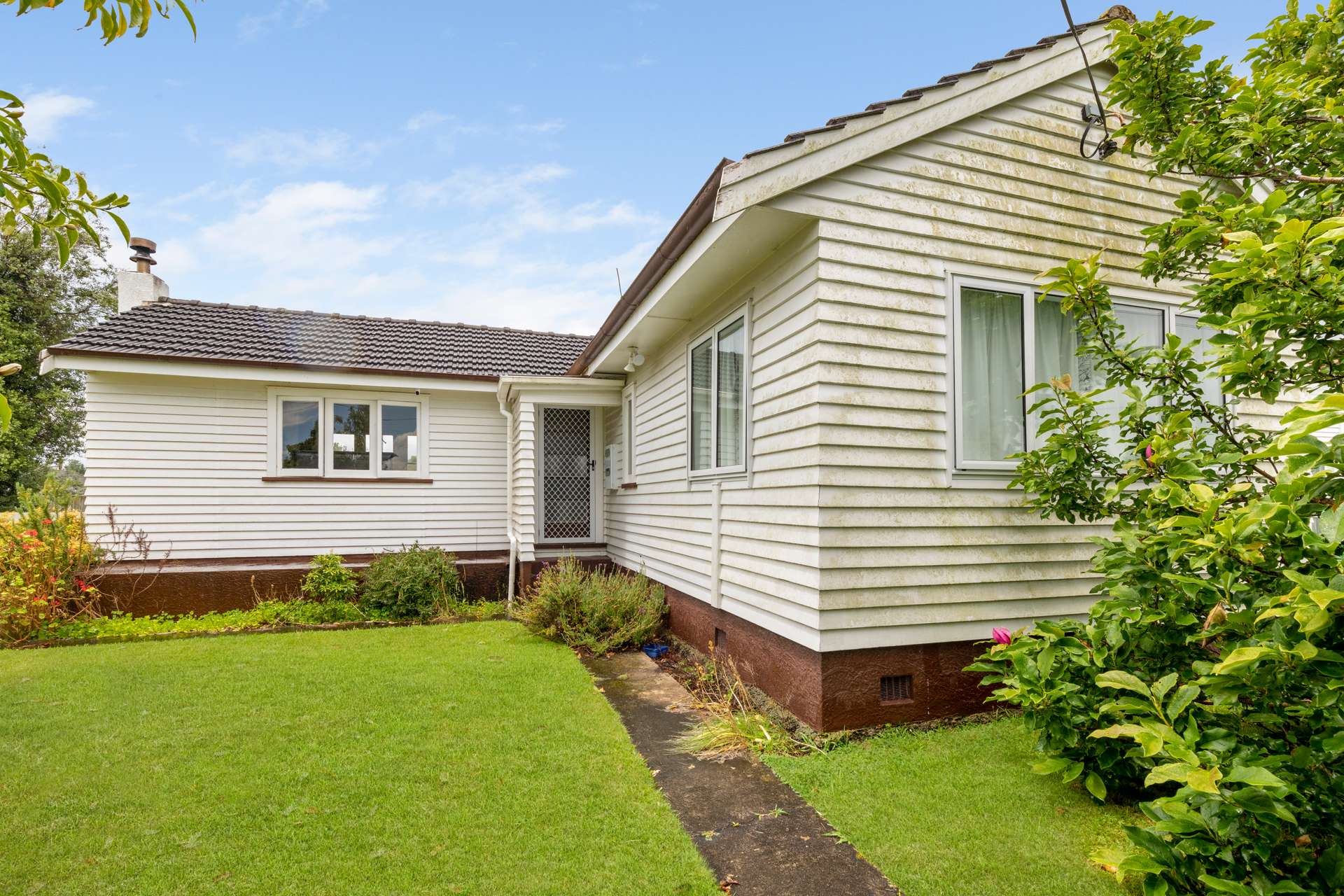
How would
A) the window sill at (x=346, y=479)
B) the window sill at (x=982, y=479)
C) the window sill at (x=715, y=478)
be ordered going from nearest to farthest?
1. the window sill at (x=982, y=479)
2. the window sill at (x=715, y=478)
3. the window sill at (x=346, y=479)

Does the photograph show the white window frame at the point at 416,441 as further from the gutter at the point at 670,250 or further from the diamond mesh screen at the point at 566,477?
the gutter at the point at 670,250

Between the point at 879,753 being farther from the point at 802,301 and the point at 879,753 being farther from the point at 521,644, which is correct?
the point at 521,644

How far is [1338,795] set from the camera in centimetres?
228

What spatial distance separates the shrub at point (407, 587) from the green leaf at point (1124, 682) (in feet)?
26.9

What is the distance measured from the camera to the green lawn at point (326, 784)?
300 centimetres

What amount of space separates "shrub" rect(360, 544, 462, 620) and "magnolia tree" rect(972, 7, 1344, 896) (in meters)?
7.24

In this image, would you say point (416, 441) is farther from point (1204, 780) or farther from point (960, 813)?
point (1204, 780)

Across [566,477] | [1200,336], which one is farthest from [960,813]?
[566,477]

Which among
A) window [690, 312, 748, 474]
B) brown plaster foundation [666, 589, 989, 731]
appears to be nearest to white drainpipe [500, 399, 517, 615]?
window [690, 312, 748, 474]

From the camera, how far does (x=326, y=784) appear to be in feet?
12.8

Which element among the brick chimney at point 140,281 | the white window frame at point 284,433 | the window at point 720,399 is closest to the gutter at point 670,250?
the window at point 720,399

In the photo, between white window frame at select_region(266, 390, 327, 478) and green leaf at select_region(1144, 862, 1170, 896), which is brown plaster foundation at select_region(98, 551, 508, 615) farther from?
green leaf at select_region(1144, 862, 1170, 896)

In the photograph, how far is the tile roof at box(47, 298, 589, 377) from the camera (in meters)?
9.23

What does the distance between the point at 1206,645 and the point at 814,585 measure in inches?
80.5
